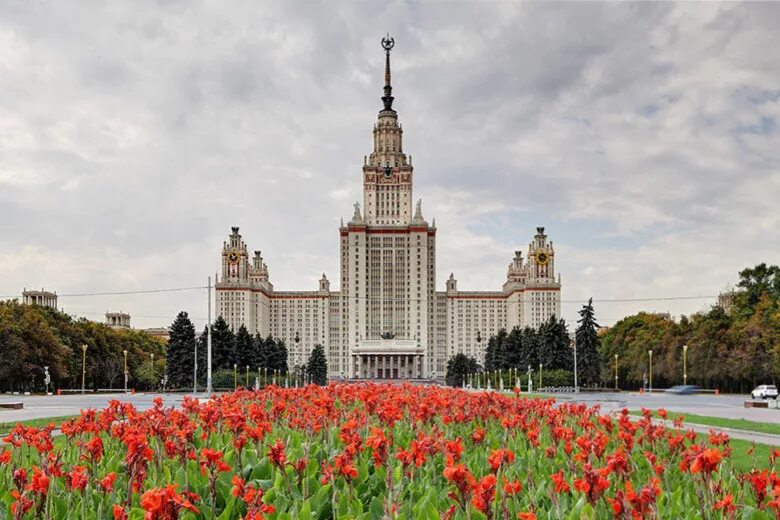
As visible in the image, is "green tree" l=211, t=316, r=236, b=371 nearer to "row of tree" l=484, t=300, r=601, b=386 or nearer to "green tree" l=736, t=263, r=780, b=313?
"row of tree" l=484, t=300, r=601, b=386

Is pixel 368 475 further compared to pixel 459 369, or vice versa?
pixel 459 369

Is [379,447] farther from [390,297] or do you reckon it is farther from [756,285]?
[390,297]

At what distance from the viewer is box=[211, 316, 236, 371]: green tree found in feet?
270

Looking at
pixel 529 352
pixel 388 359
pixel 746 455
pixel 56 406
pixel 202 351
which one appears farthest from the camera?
pixel 388 359

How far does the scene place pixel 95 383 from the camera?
90.2 meters

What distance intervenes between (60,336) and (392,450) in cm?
7916

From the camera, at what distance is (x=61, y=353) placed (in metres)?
73.7

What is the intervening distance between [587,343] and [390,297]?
94.2 m

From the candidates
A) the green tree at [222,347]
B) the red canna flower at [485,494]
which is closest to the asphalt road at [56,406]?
the red canna flower at [485,494]

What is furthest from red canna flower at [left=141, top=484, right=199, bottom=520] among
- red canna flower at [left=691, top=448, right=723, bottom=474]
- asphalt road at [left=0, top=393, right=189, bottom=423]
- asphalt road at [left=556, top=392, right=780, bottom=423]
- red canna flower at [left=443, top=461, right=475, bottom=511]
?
asphalt road at [left=556, top=392, right=780, bottom=423]

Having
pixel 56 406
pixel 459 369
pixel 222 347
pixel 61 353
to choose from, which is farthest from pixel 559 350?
pixel 56 406

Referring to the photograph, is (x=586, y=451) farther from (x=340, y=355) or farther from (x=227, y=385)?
(x=340, y=355)

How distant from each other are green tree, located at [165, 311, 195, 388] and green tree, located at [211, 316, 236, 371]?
193 inches

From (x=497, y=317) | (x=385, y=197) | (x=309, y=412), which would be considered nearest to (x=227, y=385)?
(x=309, y=412)
